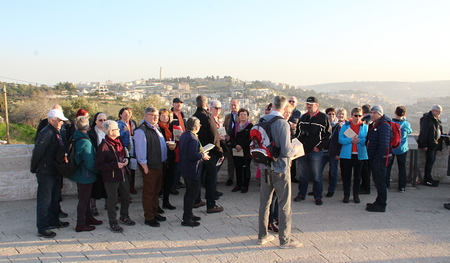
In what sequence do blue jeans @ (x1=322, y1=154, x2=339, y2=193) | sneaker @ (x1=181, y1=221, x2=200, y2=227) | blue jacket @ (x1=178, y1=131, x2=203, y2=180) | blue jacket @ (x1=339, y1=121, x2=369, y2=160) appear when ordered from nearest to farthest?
1. blue jacket @ (x1=178, y1=131, x2=203, y2=180)
2. sneaker @ (x1=181, y1=221, x2=200, y2=227)
3. blue jacket @ (x1=339, y1=121, x2=369, y2=160)
4. blue jeans @ (x1=322, y1=154, x2=339, y2=193)

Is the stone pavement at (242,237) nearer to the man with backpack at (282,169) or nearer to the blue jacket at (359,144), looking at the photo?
the man with backpack at (282,169)

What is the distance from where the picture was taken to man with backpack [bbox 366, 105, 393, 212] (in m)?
5.29

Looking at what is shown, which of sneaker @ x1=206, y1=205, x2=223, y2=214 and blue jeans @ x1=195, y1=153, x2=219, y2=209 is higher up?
blue jeans @ x1=195, y1=153, x2=219, y2=209

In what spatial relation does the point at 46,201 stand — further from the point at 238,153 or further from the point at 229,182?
the point at 229,182

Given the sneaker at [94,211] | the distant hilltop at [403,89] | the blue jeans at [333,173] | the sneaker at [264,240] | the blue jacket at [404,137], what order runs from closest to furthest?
the sneaker at [264,240]
the sneaker at [94,211]
the blue jeans at [333,173]
the blue jacket at [404,137]
the distant hilltop at [403,89]

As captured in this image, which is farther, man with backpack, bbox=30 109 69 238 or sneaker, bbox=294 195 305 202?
sneaker, bbox=294 195 305 202

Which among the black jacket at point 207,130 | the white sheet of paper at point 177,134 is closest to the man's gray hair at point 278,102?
the black jacket at point 207,130

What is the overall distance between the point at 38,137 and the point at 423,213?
582 cm

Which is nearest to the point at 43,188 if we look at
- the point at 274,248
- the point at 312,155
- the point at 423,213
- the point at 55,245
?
the point at 55,245

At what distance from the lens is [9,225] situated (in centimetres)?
473

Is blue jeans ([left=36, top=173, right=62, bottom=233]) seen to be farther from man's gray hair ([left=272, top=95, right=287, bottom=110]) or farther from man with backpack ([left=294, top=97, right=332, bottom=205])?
man with backpack ([left=294, top=97, right=332, bottom=205])

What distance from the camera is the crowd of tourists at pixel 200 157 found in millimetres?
4246

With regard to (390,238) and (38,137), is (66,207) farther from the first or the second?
(390,238)

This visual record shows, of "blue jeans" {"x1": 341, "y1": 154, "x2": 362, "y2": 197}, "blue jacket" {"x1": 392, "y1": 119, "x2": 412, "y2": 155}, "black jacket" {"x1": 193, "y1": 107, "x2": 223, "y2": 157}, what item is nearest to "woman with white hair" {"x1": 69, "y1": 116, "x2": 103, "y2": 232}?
"black jacket" {"x1": 193, "y1": 107, "x2": 223, "y2": 157}
